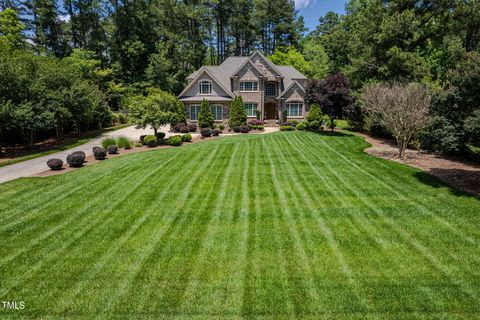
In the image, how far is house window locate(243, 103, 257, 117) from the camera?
3716 centimetres

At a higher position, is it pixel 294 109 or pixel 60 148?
pixel 294 109

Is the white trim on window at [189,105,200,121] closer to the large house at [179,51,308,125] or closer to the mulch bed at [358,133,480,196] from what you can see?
the large house at [179,51,308,125]

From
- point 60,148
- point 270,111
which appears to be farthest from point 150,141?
point 270,111

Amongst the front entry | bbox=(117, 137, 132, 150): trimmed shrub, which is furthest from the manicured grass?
the front entry

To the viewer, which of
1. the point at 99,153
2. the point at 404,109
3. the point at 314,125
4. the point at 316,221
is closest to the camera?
the point at 316,221

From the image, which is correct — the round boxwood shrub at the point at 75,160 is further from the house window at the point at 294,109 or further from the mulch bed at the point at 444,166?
the house window at the point at 294,109

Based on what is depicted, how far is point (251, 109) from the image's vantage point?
37344mm

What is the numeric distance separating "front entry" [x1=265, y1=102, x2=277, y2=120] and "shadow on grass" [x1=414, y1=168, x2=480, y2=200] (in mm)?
26089

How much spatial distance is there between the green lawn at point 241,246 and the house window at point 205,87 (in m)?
23.3

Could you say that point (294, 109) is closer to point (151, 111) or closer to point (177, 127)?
point (177, 127)

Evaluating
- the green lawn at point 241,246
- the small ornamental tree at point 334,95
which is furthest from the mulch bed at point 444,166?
the small ornamental tree at point 334,95

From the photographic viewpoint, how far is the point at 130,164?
1748 centimetres

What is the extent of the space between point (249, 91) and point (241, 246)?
30.8 m

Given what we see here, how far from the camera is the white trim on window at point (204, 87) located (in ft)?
118
